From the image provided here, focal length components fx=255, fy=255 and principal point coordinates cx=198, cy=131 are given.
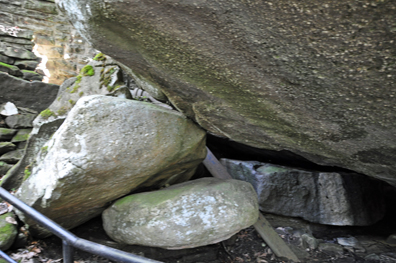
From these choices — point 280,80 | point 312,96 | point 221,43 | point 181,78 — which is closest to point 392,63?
point 312,96

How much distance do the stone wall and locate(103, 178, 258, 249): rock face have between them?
559cm

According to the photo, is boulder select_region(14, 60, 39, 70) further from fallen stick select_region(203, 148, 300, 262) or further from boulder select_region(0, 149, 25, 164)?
fallen stick select_region(203, 148, 300, 262)

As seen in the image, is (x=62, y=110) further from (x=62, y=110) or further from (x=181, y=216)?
(x=181, y=216)

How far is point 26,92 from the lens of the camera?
4828 millimetres

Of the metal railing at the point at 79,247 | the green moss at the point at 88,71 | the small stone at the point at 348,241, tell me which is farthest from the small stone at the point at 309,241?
the green moss at the point at 88,71

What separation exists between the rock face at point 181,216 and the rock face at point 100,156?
0.25 m

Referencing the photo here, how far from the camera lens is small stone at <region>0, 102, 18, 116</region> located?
4629 millimetres

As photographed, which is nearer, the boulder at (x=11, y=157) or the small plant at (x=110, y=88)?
the small plant at (x=110, y=88)

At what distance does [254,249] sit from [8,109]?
484cm

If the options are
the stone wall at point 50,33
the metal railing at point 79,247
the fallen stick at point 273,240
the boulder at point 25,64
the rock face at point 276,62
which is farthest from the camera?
the stone wall at point 50,33

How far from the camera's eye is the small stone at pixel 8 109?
463 cm

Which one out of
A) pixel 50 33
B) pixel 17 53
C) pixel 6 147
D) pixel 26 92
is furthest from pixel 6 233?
pixel 50 33

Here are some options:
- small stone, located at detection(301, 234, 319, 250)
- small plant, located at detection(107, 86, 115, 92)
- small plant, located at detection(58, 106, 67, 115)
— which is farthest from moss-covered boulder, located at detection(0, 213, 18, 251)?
small stone, located at detection(301, 234, 319, 250)

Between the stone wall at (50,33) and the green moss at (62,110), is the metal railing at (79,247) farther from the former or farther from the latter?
the stone wall at (50,33)
